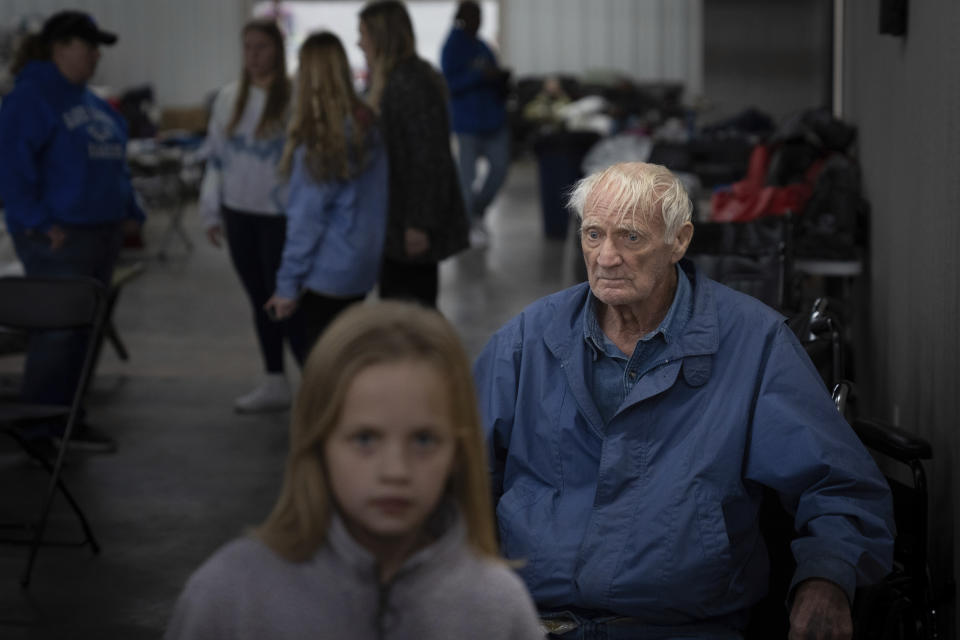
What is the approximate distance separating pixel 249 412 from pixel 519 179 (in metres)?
12.1

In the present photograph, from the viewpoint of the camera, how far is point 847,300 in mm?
6551

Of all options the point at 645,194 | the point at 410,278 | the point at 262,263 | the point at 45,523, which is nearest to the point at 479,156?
the point at 262,263

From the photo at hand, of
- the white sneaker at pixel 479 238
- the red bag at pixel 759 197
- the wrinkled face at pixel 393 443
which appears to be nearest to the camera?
the wrinkled face at pixel 393 443

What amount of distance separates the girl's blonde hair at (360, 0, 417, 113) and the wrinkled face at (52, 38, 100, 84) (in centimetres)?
114

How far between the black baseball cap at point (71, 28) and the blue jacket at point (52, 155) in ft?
0.41

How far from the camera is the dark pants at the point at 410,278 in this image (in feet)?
17.7

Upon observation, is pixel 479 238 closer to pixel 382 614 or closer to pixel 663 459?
pixel 663 459

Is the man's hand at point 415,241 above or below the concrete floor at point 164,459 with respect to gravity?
above

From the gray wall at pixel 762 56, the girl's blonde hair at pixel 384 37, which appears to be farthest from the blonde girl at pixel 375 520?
the gray wall at pixel 762 56

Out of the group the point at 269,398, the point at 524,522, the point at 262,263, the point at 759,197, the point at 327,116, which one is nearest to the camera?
the point at 524,522

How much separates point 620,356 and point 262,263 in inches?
145

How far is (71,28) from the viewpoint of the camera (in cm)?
547

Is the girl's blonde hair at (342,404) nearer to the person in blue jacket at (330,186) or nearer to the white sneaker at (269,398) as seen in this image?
the person in blue jacket at (330,186)

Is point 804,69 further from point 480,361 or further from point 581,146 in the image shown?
point 480,361
